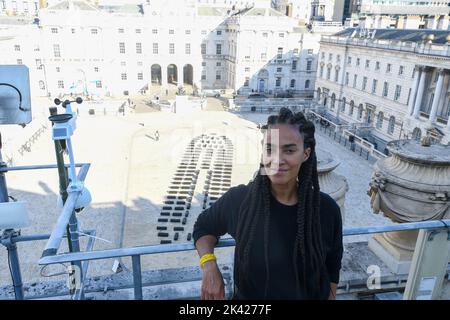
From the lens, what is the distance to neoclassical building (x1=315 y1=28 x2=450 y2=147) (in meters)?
34.2

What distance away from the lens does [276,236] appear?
3186mm

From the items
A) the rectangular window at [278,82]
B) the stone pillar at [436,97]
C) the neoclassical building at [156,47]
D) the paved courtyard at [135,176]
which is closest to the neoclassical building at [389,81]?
the stone pillar at [436,97]

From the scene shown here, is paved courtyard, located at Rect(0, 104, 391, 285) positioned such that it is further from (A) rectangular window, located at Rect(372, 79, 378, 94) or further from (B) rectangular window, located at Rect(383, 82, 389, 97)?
(B) rectangular window, located at Rect(383, 82, 389, 97)

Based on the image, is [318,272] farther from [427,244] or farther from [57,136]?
[57,136]

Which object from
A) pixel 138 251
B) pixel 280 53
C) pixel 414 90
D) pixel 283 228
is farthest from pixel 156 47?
pixel 283 228

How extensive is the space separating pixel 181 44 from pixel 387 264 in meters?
61.9

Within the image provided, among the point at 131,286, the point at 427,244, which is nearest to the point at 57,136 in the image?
the point at 131,286

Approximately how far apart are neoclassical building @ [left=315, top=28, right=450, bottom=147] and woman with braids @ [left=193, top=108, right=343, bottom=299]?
34.7 meters

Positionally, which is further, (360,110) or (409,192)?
(360,110)

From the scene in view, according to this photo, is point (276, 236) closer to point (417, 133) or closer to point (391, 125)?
point (417, 133)

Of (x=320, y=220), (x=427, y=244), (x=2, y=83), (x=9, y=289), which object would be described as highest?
(x=2, y=83)

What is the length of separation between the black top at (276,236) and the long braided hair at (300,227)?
45 millimetres

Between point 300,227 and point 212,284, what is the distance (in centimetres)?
91

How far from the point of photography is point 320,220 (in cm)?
329
